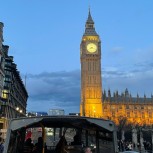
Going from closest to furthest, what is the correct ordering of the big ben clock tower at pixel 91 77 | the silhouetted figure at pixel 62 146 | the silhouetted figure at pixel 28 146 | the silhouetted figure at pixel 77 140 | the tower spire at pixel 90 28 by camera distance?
the silhouetted figure at pixel 62 146
the silhouetted figure at pixel 28 146
the silhouetted figure at pixel 77 140
the big ben clock tower at pixel 91 77
the tower spire at pixel 90 28

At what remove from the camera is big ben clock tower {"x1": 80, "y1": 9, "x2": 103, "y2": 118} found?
15810 centimetres

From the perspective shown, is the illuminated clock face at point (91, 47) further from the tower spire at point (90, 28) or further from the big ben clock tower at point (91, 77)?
the tower spire at point (90, 28)

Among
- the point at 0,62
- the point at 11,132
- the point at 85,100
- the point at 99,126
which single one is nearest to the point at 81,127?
the point at 99,126

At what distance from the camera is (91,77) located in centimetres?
16362

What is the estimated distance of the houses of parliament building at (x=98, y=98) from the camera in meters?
160

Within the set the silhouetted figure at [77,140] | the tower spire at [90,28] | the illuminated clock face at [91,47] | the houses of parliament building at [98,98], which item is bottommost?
the silhouetted figure at [77,140]

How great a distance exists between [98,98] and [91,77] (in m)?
11.1

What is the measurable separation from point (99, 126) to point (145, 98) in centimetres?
18509

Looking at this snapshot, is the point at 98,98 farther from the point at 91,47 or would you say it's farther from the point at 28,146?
the point at 28,146

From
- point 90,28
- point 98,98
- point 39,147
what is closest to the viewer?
point 39,147

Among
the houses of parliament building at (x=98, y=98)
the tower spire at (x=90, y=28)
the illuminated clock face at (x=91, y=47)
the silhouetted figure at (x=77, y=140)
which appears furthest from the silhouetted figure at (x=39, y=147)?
the tower spire at (x=90, y=28)

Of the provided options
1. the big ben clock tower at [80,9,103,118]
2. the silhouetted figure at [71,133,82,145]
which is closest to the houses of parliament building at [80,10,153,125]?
→ the big ben clock tower at [80,9,103,118]

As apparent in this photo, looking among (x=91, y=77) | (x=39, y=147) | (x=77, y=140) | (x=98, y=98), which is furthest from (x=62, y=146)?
(x=91, y=77)

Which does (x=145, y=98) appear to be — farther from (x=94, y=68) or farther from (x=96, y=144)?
(x=96, y=144)
